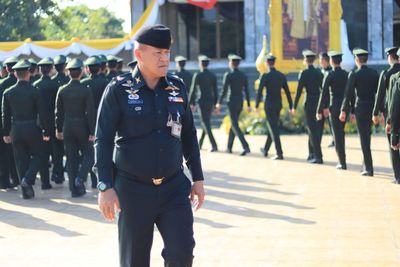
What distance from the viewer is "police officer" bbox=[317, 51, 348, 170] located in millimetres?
13523

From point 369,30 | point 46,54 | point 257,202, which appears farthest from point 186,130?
point 369,30

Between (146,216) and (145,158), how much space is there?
0.38 metres

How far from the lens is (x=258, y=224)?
9.20m

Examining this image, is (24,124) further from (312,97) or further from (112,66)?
(312,97)

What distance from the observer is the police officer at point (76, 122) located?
11297mm

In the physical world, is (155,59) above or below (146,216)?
above

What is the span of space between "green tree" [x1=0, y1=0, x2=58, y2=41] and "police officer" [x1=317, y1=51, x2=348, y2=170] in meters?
25.4

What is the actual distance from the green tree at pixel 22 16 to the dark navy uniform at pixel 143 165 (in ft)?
106

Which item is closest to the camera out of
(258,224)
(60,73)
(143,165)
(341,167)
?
(143,165)

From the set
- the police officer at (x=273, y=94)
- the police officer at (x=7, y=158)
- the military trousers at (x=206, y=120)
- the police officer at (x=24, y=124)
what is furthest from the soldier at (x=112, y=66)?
the military trousers at (x=206, y=120)

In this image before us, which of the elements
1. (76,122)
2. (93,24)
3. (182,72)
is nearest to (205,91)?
(182,72)

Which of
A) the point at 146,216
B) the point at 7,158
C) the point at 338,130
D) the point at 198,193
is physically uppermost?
the point at 198,193

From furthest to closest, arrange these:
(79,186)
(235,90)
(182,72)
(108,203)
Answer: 1. (182,72)
2. (235,90)
3. (79,186)
4. (108,203)

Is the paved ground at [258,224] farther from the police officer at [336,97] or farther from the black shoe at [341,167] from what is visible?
the police officer at [336,97]
